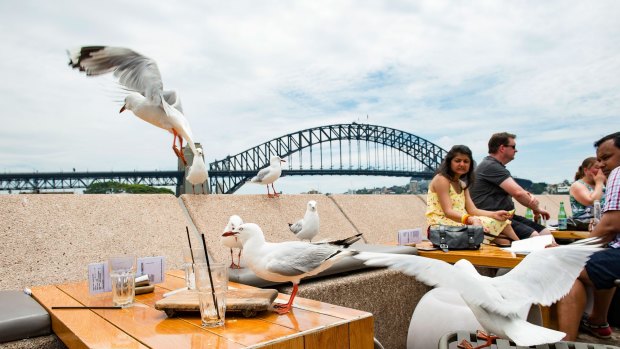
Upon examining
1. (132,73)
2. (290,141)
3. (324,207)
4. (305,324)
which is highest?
(290,141)

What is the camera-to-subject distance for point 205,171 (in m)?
3.05

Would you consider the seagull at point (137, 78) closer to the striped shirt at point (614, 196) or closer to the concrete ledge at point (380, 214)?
the concrete ledge at point (380, 214)

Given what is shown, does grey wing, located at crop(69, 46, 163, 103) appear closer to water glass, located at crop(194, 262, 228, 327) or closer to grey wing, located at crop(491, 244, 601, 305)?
water glass, located at crop(194, 262, 228, 327)

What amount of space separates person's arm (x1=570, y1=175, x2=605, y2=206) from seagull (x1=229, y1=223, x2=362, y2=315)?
354 centimetres

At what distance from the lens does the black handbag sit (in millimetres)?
2633

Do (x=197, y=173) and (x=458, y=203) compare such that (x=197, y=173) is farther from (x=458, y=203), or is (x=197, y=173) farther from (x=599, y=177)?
(x=599, y=177)

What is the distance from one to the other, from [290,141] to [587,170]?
52410 millimetres

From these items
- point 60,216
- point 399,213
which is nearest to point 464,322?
point 60,216

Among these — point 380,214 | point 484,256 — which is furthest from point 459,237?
point 380,214

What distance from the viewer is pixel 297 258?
1.37 metres

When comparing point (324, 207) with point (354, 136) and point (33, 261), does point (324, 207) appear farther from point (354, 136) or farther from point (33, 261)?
point (354, 136)

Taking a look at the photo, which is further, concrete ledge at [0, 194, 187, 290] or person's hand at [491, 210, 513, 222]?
person's hand at [491, 210, 513, 222]

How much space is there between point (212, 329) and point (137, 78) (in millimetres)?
1490

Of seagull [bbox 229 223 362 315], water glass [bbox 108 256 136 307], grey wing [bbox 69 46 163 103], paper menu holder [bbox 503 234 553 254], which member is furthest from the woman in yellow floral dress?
water glass [bbox 108 256 136 307]
